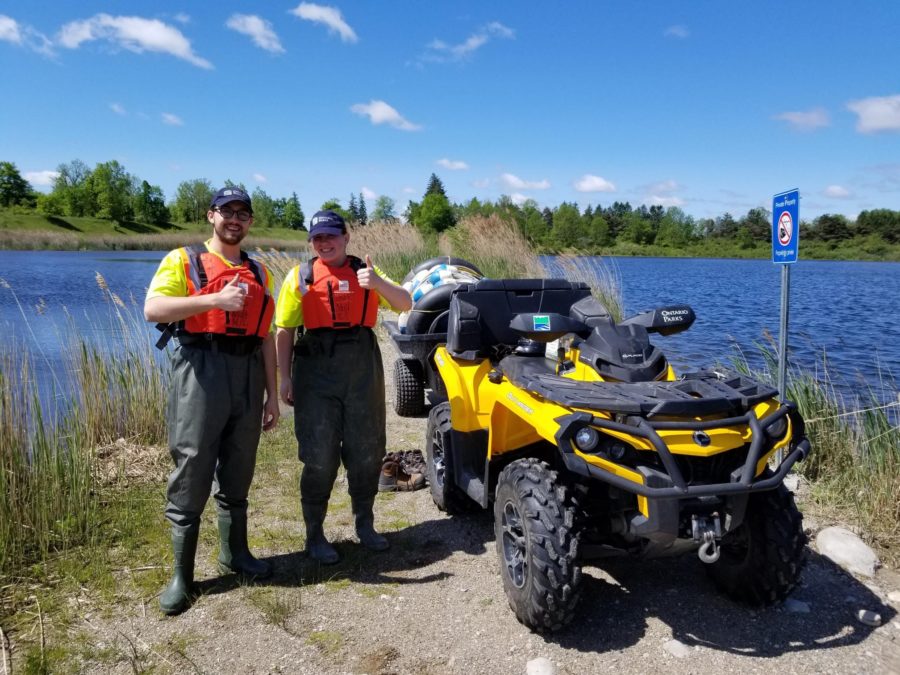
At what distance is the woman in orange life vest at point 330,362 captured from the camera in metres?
3.30

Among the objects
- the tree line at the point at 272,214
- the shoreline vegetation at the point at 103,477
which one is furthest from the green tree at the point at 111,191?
A: the shoreline vegetation at the point at 103,477

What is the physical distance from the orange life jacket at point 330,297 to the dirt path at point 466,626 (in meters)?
1.32

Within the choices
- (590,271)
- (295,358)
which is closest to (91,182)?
(590,271)

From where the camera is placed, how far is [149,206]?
Answer: 76.6 meters

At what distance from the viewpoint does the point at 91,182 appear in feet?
255

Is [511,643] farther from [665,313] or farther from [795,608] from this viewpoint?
[665,313]

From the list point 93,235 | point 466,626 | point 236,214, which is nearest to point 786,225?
point 466,626

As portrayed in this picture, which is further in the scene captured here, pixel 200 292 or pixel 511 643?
pixel 200 292

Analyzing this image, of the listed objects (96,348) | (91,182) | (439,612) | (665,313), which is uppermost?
(91,182)

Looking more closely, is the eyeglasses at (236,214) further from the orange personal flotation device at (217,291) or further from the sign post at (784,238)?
the sign post at (784,238)

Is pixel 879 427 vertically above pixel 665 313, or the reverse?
pixel 665 313

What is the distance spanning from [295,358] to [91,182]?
287 ft

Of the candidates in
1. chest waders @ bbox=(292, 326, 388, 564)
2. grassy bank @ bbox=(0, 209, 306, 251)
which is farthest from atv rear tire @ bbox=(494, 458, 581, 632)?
grassy bank @ bbox=(0, 209, 306, 251)

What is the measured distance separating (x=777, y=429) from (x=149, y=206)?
84315 millimetres
